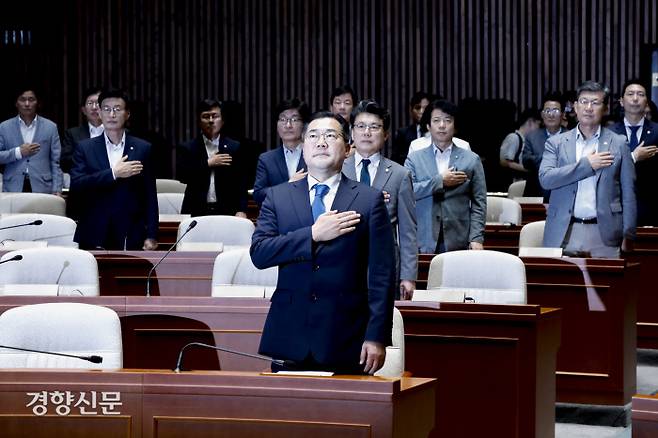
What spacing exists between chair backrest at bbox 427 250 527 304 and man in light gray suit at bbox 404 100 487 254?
88cm

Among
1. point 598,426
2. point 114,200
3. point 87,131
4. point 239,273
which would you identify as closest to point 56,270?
point 239,273

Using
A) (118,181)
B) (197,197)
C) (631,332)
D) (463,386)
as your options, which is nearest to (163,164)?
(197,197)

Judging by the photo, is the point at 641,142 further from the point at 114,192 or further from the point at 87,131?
the point at 87,131

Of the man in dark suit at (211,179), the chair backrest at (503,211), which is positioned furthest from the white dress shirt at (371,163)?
the chair backrest at (503,211)

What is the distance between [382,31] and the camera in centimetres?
1080

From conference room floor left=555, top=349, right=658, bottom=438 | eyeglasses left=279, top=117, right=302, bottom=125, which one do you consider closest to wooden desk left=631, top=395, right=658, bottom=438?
conference room floor left=555, top=349, right=658, bottom=438

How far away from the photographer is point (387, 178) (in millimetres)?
4949

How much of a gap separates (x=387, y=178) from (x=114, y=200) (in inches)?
68.0

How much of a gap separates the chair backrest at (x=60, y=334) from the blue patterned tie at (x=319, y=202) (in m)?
0.75

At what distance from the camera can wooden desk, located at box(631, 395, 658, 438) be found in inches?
109

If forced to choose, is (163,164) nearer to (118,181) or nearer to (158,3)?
(158,3)

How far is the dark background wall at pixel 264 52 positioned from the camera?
10594 mm

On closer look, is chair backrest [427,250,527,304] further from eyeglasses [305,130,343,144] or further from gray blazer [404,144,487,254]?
eyeglasses [305,130,343,144]

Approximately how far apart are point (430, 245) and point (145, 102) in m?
5.45
